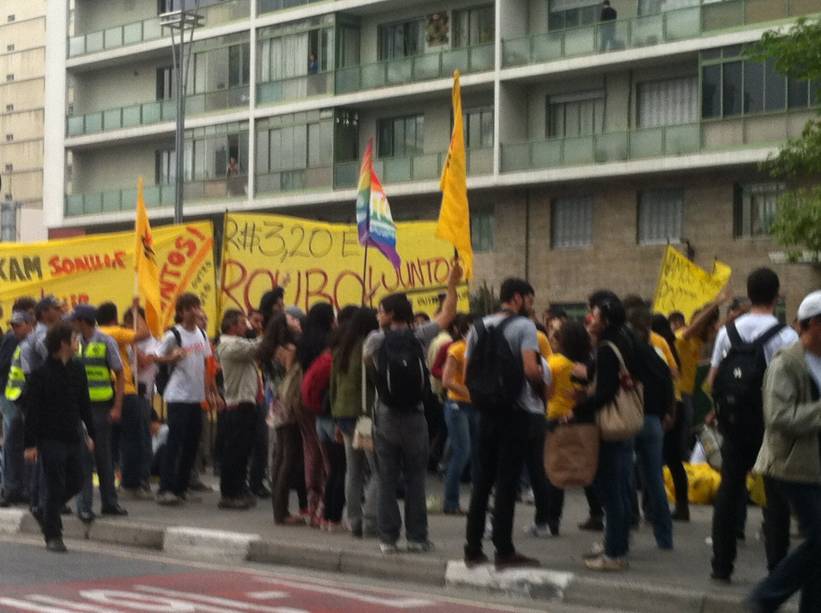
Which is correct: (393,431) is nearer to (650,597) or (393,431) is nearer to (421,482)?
→ (421,482)

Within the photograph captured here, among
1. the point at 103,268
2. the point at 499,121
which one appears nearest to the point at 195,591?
the point at 103,268

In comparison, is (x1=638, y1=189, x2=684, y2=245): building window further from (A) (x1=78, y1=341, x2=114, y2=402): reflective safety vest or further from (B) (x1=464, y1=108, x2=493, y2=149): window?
(A) (x1=78, y1=341, x2=114, y2=402): reflective safety vest

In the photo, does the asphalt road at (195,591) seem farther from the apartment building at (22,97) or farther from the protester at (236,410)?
the apartment building at (22,97)

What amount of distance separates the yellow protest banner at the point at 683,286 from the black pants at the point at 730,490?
10.4 meters

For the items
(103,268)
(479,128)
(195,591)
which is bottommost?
(195,591)

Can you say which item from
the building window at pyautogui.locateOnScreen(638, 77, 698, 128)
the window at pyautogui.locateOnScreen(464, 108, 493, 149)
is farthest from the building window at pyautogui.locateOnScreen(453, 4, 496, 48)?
the building window at pyautogui.locateOnScreen(638, 77, 698, 128)

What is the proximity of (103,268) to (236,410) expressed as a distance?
5.42 m

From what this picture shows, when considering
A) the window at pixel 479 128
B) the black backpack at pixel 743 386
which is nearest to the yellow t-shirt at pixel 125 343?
the black backpack at pixel 743 386

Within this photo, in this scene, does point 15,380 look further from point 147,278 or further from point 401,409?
point 401,409

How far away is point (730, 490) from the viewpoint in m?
10.2

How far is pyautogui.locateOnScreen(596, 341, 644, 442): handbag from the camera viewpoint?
11.0 metres

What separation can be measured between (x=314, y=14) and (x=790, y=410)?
132 ft

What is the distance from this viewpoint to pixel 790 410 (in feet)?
27.3

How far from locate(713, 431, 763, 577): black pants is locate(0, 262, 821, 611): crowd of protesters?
0.5 inches
